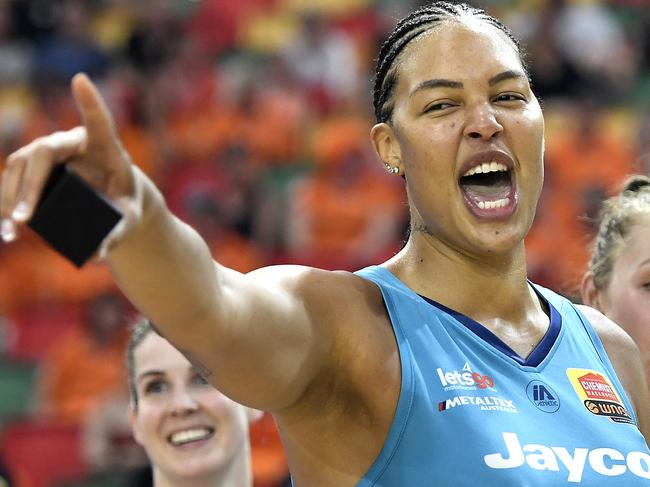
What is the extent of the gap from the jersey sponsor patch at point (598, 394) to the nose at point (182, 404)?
151cm

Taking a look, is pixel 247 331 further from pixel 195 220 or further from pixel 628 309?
pixel 195 220

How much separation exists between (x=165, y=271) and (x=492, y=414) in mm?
798

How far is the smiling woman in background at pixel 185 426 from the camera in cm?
370

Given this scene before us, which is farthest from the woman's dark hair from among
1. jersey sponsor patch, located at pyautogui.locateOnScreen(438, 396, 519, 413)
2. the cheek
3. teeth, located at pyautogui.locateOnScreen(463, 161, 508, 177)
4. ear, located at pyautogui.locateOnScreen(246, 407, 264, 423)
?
jersey sponsor patch, located at pyautogui.locateOnScreen(438, 396, 519, 413)

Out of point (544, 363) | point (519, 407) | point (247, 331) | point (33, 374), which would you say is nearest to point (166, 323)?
point (247, 331)

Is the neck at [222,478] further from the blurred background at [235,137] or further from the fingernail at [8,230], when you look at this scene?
the blurred background at [235,137]

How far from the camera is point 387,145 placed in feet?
8.79

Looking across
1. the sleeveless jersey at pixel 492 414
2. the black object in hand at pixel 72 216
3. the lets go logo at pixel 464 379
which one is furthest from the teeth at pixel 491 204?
the black object in hand at pixel 72 216

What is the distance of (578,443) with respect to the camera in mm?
2367

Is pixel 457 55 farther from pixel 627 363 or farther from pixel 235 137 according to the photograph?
pixel 235 137

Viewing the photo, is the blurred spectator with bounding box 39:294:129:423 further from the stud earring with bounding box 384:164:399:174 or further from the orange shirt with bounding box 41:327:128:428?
the stud earring with bounding box 384:164:399:174

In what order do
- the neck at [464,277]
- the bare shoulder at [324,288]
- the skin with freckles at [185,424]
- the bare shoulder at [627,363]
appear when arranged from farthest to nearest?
the skin with freckles at [185,424], the bare shoulder at [627,363], the neck at [464,277], the bare shoulder at [324,288]

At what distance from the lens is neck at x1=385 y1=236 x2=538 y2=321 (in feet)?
8.58

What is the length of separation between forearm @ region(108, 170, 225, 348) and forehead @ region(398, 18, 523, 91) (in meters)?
0.87
